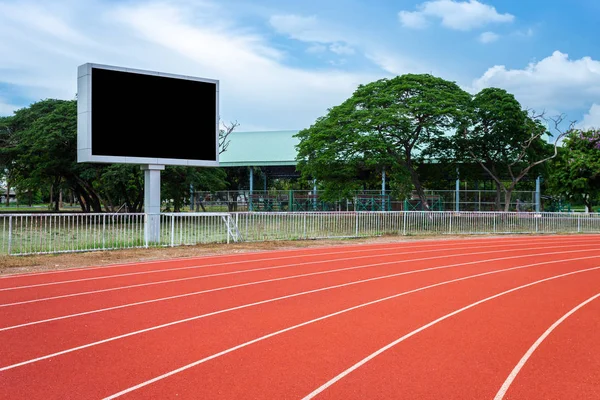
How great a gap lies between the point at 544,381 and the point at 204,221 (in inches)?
516

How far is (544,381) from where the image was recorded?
4.82 metres

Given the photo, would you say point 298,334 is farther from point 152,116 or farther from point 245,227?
point 245,227

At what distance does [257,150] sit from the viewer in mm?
45406

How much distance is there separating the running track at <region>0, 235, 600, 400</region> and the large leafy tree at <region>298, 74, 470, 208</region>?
627 inches

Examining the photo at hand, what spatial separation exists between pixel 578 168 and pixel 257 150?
24.1 metres

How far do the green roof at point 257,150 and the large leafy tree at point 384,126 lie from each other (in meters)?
12.7

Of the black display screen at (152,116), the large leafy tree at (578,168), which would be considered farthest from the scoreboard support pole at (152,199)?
the large leafy tree at (578,168)

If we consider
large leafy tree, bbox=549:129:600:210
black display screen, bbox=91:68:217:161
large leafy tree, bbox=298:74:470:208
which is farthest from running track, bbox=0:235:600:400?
large leafy tree, bbox=549:129:600:210

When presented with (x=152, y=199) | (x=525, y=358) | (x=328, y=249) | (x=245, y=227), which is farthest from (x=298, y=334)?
(x=245, y=227)

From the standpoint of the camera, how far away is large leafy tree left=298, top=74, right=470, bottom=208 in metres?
26.8

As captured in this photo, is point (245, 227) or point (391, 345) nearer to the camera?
point (391, 345)

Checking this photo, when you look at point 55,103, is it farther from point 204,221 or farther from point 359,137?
point 204,221

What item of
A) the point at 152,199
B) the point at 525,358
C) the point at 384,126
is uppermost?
the point at 384,126

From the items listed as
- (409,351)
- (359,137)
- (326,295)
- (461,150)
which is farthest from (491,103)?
(409,351)
